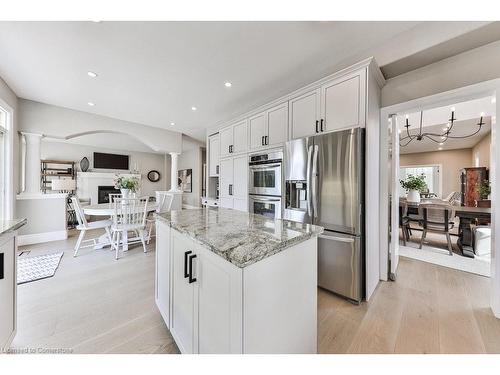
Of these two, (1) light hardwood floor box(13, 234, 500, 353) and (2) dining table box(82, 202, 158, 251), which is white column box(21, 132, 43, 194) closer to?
(2) dining table box(82, 202, 158, 251)

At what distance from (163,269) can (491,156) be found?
3160mm

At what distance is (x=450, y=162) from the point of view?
7.48 meters

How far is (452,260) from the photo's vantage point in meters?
3.03

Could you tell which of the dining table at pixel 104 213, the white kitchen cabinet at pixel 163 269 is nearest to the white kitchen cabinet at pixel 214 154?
the dining table at pixel 104 213

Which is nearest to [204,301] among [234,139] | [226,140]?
[234,139]

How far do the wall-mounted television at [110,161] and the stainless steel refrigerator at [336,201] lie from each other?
732 cm

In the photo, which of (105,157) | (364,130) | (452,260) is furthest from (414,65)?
(105,157)

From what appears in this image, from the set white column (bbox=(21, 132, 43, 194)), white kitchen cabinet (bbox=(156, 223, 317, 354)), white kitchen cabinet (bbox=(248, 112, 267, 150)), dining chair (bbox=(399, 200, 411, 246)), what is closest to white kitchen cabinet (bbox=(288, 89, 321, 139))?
white kitchen cabinet (bbox=(248, 112, 267, 150))

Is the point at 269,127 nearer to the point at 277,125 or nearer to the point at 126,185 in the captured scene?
the point at 277,125

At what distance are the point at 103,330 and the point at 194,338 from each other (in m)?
1.01

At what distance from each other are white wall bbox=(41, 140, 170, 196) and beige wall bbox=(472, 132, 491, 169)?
34.6 feet

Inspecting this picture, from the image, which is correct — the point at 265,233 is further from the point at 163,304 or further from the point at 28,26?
the point at 28,26
